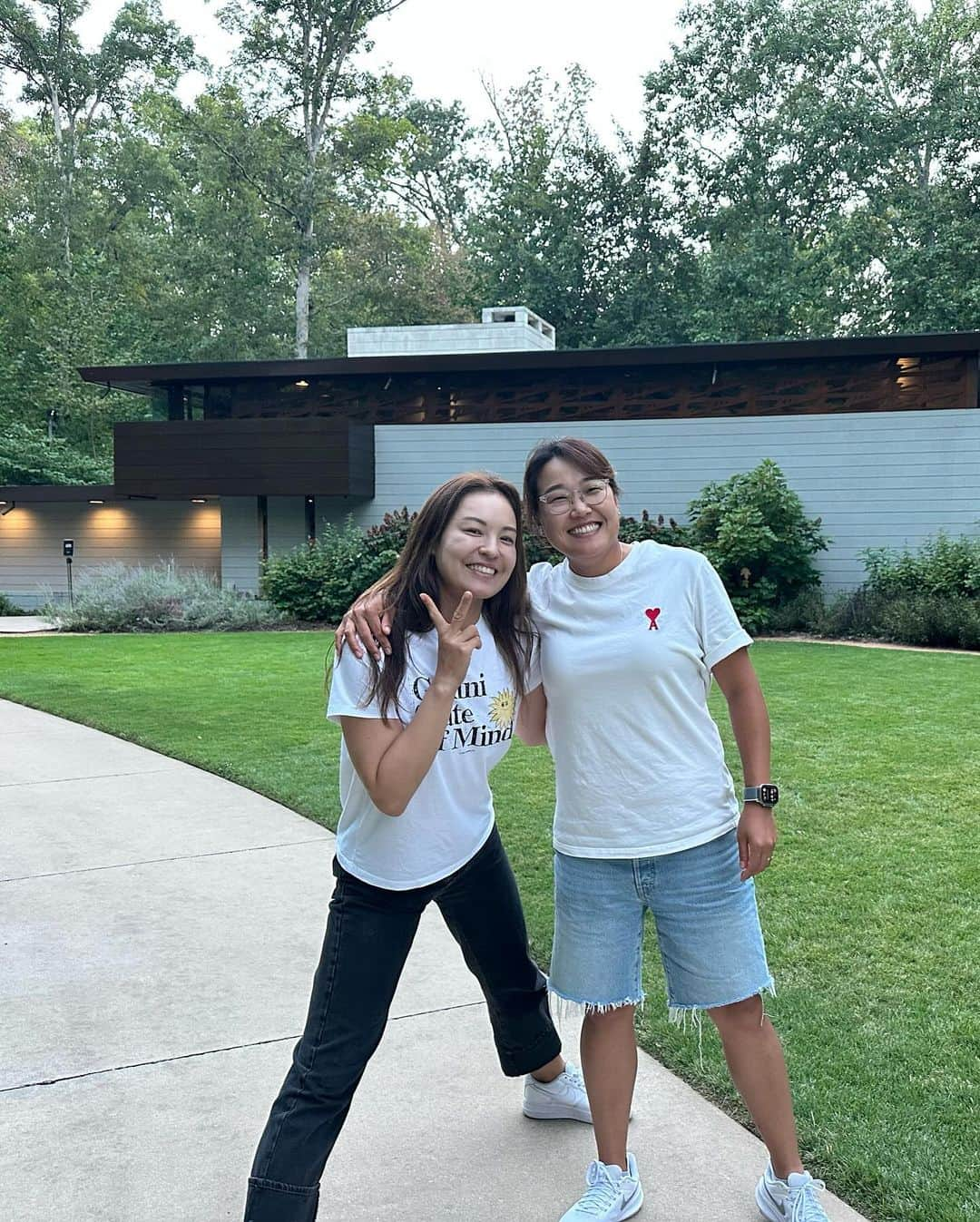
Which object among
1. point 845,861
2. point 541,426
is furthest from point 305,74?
point 845,861

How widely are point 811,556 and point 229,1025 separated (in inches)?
629

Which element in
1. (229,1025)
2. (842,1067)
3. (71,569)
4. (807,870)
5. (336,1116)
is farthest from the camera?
(71,569)

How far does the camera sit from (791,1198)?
237 centimetres

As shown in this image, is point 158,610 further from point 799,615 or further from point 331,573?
point 799,615

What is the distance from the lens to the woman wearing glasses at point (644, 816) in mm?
2379

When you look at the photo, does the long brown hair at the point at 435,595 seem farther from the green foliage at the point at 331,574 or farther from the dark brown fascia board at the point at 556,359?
the dark brown fascia board at the point at 556,359

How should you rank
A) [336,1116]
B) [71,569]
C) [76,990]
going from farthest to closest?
[71,569], [76,990], [336,1116]

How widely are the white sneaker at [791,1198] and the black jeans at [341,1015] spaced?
33.5 inches

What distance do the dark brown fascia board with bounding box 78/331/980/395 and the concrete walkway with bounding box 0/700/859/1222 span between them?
613 inches

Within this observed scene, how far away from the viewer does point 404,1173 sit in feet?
8.71

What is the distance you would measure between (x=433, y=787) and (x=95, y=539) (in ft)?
81.2

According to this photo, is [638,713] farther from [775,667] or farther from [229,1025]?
[775,667]

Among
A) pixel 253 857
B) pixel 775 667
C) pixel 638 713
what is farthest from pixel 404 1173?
pixel 775 667

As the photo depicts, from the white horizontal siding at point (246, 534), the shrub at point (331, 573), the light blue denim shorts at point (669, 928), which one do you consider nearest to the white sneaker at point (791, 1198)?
the light blue denim shorts at point (669, 928)
